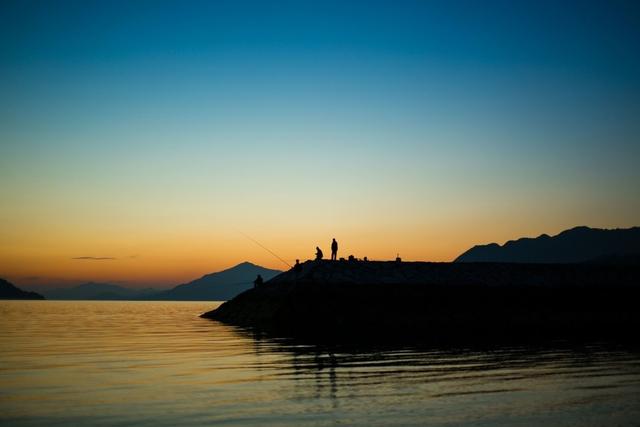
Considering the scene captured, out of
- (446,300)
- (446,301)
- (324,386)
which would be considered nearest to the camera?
(324,386)

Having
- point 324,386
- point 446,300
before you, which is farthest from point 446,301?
point 324,386

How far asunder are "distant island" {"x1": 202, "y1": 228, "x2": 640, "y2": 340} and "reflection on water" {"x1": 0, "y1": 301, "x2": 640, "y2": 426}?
12486 mm

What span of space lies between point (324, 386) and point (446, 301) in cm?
3286

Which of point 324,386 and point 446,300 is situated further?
point 446,300

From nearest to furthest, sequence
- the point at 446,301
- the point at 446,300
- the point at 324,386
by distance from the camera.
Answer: the point at 324,386 < the point at 446,301 < the point at 446,300

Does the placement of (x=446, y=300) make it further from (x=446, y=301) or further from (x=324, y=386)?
(x=324, y=386)

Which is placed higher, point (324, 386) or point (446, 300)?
point (446, 300)

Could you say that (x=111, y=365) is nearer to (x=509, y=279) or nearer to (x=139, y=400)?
(x=139, y=400)

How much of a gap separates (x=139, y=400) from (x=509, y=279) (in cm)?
4754

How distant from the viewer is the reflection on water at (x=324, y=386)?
55.8 feet

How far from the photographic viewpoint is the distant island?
159 feet

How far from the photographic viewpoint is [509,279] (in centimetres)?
5862

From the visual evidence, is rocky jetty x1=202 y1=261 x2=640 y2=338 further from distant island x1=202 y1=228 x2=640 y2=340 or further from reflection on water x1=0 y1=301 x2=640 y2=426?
reflection on water x1=0 y1=301 x2=640 y2=426

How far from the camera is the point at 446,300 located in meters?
52.4
